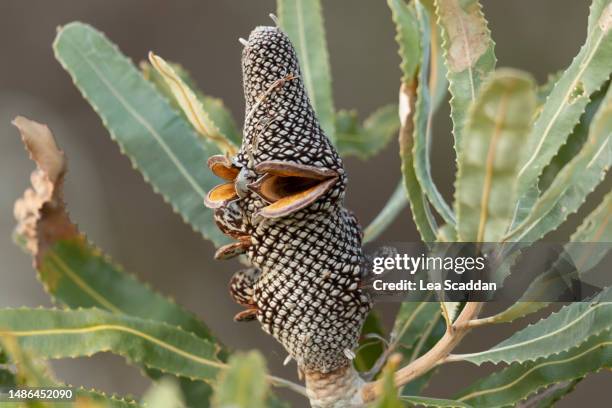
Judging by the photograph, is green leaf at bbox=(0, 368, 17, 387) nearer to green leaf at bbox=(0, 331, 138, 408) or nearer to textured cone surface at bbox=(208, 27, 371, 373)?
green leaf at bbox=(0, 331, 138, 408)

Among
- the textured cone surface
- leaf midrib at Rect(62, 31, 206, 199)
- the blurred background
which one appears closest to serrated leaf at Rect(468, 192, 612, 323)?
the textured cone surface

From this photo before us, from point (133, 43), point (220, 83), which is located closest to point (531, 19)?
point (220, 83)

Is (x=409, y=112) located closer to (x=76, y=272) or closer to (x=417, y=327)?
(x=417, y=327)

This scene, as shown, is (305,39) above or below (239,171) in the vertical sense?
above

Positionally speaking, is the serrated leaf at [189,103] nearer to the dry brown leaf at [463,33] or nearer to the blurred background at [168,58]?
the dry brown leaf at [463,33]

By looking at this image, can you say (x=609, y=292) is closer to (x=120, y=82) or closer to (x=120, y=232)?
(x=120, y=82)

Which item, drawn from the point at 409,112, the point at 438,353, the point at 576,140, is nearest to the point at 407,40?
the point at 409,112
